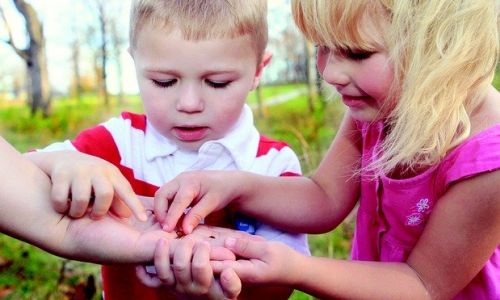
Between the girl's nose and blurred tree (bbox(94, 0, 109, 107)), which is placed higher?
the girl's nose

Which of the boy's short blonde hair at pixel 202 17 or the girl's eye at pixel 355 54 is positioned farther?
the boy's short blonde hair at pixel 202 17

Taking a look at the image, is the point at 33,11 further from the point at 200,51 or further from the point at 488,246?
the point at 488,246

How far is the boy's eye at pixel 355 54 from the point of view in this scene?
156cm

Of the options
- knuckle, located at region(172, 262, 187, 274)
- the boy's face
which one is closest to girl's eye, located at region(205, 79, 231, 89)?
the boy's face

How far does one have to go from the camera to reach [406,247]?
6.00 ft

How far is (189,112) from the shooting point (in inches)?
69.1

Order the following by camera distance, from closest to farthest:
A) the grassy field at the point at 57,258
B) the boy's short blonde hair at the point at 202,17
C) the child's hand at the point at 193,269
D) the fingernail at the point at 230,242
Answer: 1. the child's hand at the point at 193,269
2. the fingernail at the point at 230,242
3. the boy's short blonde hair at the point at 202,17
4. the grassy field at the point at 57,258

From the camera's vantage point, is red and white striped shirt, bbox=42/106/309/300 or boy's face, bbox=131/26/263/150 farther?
red and white striped shirt, bbox=42/106/309/300

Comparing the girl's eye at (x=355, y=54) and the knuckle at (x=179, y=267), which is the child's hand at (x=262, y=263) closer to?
the knuckle at (x=179, y=267)

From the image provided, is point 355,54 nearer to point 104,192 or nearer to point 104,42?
point 104,192

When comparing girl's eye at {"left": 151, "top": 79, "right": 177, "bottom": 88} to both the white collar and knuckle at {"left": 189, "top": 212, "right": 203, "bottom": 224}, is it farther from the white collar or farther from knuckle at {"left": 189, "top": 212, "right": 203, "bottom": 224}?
knuckle at {"left": 189, "top": 212, "right": 203, "bottom": 224}

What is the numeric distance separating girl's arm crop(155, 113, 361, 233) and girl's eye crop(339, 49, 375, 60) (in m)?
0.44

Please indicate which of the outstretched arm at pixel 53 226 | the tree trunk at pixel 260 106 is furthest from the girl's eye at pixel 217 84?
the tree trunk at pixel 260 106

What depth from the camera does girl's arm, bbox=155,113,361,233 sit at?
64.2 inches
